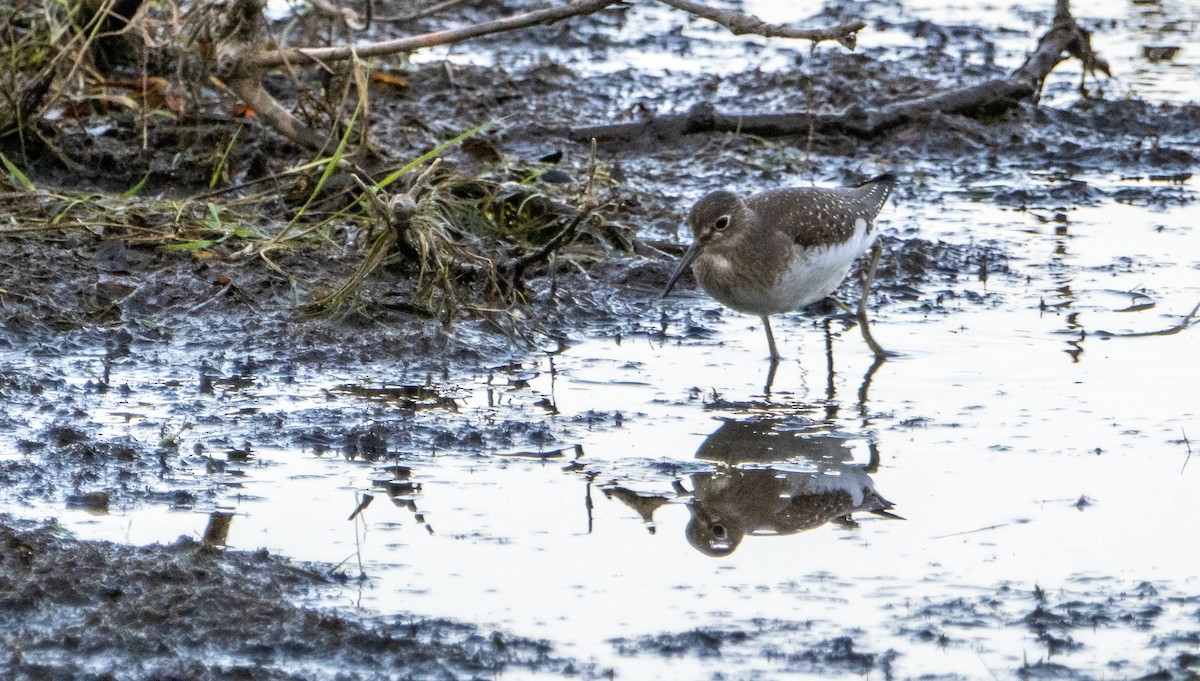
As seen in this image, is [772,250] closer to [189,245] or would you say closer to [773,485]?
[773,485]

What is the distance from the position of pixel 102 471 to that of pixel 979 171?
6336 millimetres

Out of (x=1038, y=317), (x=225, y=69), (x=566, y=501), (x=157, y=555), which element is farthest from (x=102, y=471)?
(x=1038, y=317)

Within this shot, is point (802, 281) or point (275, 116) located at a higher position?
point (275, 116)

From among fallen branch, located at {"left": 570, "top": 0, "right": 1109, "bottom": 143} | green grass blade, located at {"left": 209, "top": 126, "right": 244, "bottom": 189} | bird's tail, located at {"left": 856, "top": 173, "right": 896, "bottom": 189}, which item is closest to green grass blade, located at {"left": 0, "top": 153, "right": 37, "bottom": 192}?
green grass blade, located at {"left": 209, "top": 126, "right": 244, "bottom": 189}

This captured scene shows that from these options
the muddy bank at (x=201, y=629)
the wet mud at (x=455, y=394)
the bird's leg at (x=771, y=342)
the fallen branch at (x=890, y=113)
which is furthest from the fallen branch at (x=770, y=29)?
the muddy bank at (x=201, y=629)

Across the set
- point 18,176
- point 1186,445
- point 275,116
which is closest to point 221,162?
point 275,116

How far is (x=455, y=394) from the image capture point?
5887 mm

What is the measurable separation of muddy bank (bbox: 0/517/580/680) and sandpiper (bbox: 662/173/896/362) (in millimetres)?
2664

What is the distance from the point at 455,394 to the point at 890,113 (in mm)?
5148

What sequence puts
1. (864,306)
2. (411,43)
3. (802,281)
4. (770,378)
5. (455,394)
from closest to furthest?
(455,394) → (770,378) → (802,281) → (864,306) → (411,43)

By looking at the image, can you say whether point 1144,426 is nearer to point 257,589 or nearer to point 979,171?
point 257,589

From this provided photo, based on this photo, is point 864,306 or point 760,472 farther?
point 864,306

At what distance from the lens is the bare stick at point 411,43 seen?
7.16 meters

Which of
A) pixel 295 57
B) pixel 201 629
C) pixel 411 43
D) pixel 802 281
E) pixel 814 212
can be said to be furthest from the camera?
pixel 295 57
